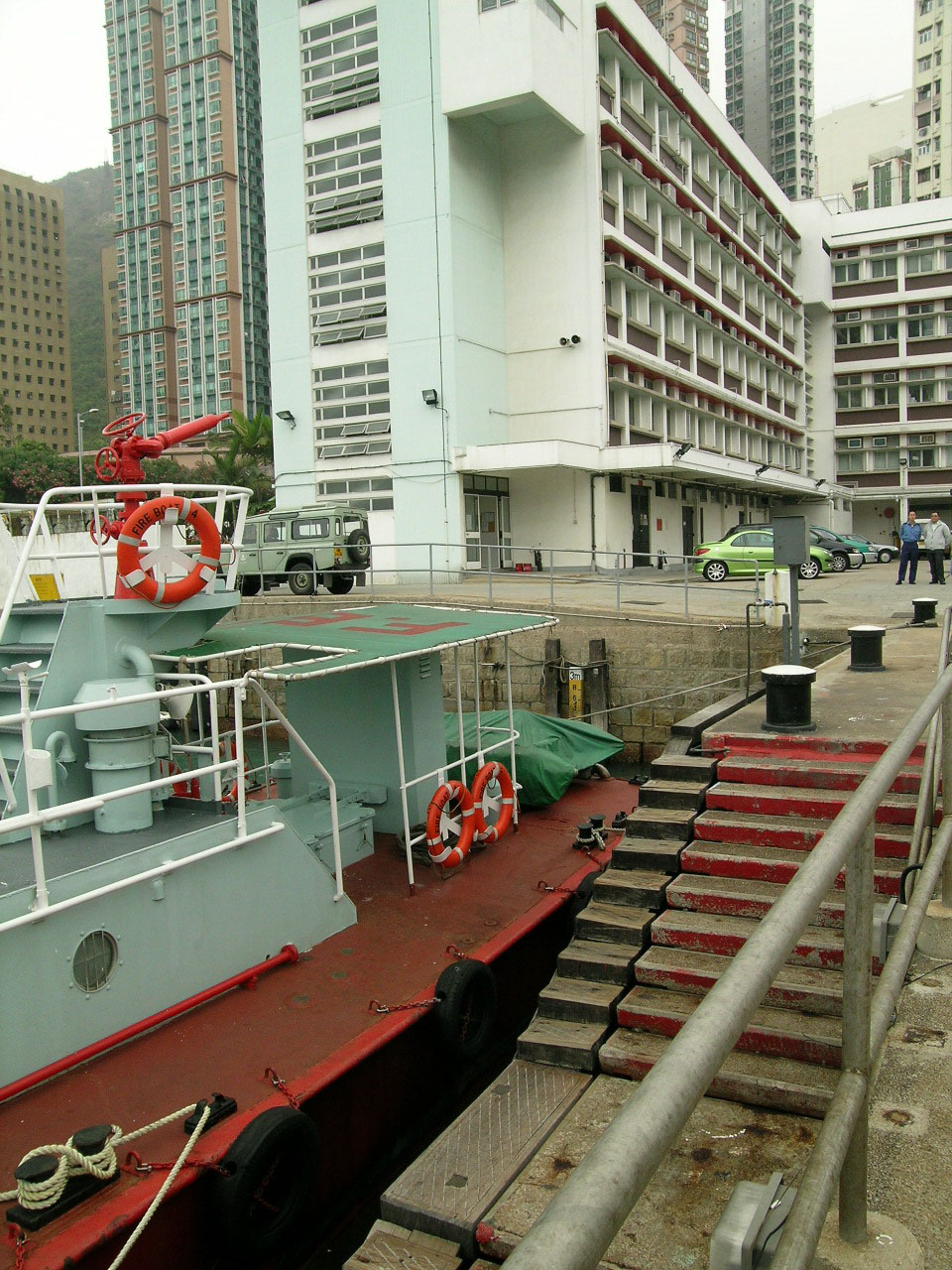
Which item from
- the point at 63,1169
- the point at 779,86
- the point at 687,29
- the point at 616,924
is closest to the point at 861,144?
the point at 779,86

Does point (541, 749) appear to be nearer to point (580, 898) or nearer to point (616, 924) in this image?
point (580, 898)

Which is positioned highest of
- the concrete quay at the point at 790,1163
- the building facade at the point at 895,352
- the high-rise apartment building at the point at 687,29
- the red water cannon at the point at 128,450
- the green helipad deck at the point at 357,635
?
the high-rise apartment building at the point at 687,29

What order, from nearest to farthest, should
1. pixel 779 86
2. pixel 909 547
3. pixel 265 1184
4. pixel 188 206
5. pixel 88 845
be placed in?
pixel 265 1184, pixel 88 845, pixel 909 547, pixel 188 206, pixel 779 86

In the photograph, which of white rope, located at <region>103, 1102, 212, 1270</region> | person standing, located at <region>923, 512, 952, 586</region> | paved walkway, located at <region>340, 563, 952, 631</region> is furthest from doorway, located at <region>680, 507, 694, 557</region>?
white rope, located at <region>103, 1102, 212, 1270</region>

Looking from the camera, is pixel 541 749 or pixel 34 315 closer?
pixel 541 749

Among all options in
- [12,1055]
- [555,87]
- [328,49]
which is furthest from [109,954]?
[328,49]

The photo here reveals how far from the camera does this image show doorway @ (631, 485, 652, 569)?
36.0 meters

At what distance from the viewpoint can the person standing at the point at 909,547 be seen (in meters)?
22.2

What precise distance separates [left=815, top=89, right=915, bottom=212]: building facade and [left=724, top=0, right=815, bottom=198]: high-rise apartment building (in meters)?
5.70

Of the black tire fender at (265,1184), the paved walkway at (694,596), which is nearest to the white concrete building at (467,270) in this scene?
the paved walkway at (694,596)

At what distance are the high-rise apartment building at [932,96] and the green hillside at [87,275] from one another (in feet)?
319

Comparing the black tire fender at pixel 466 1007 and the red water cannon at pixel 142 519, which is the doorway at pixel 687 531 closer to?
the red water cannon at pixel 142 519

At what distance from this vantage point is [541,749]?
11414 millimetres

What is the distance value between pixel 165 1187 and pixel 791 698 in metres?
5.49
